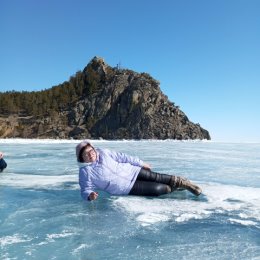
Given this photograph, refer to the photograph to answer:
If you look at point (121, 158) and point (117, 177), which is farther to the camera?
point (121, 158)

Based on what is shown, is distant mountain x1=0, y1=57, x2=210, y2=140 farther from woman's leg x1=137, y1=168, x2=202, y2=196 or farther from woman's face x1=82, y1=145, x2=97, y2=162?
woman's face x1=82, y1=145, x2=97, y2=162

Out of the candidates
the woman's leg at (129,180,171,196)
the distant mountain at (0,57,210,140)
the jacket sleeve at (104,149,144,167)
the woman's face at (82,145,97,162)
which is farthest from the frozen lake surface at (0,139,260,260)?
the distant mountain at (0,57,210,140)

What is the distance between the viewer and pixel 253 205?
602 centimetres

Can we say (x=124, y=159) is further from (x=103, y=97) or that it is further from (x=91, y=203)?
(x=103, y=97)

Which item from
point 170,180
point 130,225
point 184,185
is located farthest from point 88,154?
point 184,185

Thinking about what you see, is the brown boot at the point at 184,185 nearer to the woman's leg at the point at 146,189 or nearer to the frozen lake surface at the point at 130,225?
the frozen lake surface at the point at 130,225

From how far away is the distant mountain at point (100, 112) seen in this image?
99875 millimetres

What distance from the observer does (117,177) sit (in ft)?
21.0

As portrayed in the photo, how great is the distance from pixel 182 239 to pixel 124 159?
2.59m

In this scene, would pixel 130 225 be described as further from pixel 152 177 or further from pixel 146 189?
pixel 152 177

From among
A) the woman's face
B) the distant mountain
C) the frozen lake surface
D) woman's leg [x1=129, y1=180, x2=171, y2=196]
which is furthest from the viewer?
the distant mountain

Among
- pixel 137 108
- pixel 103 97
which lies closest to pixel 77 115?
pixel 103 97

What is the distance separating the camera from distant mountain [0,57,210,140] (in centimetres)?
9988

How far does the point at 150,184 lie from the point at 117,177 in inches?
29.9
